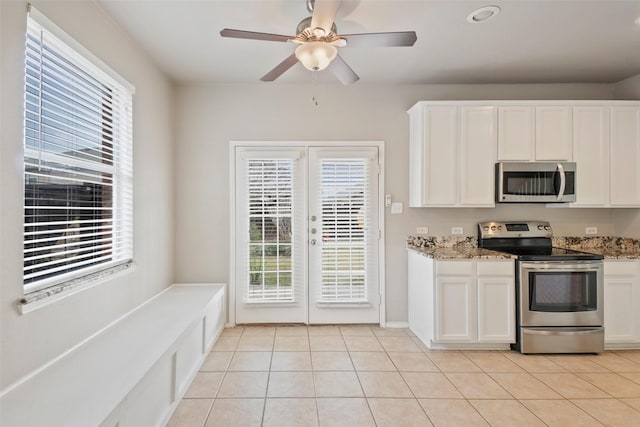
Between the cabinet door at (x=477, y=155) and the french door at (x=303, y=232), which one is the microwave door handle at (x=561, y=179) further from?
the french door at (x=303, y=232)

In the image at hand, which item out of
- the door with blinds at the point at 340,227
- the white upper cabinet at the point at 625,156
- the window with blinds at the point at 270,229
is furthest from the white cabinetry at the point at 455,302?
the white upper cabinet at the point at 625,156

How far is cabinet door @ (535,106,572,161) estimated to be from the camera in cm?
349

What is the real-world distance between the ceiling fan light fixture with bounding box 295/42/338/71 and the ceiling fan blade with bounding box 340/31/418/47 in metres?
0.13

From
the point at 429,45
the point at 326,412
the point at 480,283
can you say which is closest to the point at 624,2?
the point at 429,45

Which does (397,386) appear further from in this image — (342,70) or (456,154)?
(342,70)

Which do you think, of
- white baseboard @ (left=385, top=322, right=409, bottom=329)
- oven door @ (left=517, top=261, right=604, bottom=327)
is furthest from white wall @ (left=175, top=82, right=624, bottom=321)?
oven door @ (left=517, top=261, right=604, bottom=327)

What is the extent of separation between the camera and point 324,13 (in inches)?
74.9

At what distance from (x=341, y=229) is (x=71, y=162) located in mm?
2530

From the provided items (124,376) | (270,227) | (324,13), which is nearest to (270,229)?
(270,227)

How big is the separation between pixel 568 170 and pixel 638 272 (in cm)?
111

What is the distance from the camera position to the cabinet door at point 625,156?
349cm

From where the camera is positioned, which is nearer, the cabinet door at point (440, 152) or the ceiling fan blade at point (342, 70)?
the ceiling fan blade at point (342, 70)

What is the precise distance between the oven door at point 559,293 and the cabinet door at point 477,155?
79 cm

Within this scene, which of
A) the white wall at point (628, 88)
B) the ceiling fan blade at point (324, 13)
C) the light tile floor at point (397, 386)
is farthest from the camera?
the white wall at point (628, 88)
